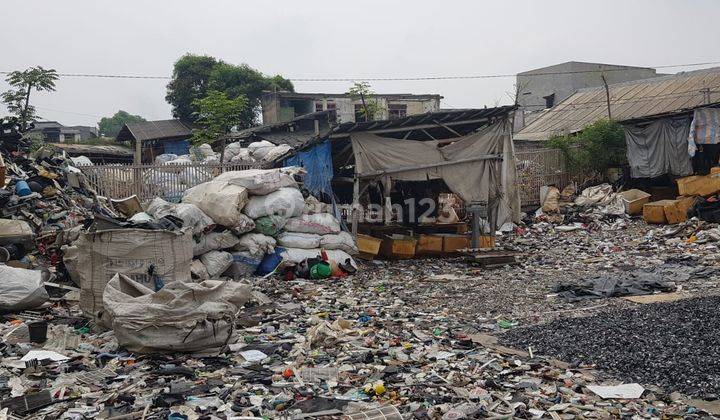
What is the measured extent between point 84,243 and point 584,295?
18.3 feet

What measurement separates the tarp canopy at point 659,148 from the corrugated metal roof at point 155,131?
20.8 meters

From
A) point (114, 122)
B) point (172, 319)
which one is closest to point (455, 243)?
point (172, 319)

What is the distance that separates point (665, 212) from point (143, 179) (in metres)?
11.0

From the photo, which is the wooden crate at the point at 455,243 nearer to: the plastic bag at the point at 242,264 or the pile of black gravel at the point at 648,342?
the plastic bag at the point at 242,264

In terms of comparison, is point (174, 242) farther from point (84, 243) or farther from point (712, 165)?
point (712, 165)

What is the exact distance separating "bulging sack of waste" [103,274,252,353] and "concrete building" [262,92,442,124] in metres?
24.3

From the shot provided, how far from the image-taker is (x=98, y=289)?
596cm

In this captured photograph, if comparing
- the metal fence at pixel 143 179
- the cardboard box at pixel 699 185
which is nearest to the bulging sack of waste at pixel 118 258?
the metal fence at pixel 143 179

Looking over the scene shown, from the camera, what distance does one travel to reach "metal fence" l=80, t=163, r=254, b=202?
1248 cm

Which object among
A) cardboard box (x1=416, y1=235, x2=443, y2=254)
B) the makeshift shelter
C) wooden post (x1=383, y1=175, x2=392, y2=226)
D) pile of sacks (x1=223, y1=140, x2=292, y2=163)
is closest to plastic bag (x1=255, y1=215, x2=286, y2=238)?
the makeshift shelter

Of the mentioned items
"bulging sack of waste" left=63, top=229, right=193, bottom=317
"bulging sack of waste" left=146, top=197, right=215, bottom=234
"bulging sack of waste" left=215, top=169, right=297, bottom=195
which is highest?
"bulging sack of waste" left=215, top=169, right=297, bottom=195

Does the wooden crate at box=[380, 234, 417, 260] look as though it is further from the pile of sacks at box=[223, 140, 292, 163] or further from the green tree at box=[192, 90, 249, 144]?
the green tree at box=[192, 90, 249, 144]

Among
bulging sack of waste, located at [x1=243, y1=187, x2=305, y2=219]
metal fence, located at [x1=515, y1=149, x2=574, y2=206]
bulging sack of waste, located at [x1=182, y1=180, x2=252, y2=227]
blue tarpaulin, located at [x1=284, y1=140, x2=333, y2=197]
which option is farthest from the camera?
metal fence, located at [x1=515, y1=149, x2=574, y2=206]

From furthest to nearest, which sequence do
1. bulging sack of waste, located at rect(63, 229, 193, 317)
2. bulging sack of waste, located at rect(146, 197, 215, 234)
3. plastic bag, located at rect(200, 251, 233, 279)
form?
plastic bag, located at rect(200, 251, 233, 279) → bulging sack of waste, located at rect(146, 197, 215, 234) → bulging sack of waste, located at rect(63, 229, 193, 317)
